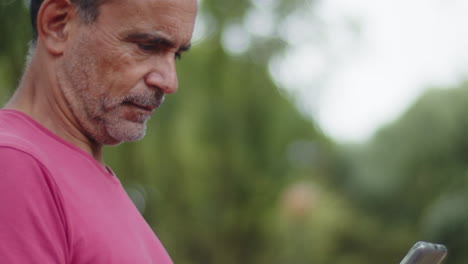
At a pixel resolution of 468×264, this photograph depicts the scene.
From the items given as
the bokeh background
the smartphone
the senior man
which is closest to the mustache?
the senior man

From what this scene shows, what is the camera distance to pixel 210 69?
12.2 m

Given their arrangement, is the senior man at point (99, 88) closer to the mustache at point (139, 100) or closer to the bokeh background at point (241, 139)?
the mustache at point (139, 100)

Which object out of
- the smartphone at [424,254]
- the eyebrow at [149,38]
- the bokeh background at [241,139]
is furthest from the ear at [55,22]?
the bokeh background at [241,139]

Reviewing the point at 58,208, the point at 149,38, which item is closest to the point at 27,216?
the point at 58,208

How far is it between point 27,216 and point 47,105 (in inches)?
15.3

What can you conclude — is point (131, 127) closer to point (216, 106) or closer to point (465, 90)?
point (216, 106)

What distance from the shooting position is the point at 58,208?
1.40 m

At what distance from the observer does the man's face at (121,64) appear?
163cm

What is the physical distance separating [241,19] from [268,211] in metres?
3.61

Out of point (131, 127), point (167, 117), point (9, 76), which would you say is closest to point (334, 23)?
point (167, 117)

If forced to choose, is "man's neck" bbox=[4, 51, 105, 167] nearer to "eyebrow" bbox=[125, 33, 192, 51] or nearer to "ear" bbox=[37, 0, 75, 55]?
"ear" bbox=[37, 0, 75, 55]

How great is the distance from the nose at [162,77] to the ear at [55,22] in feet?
0.66

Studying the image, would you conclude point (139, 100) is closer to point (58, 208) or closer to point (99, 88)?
point (99, 88)

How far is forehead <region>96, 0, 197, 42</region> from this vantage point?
162 centimetres
